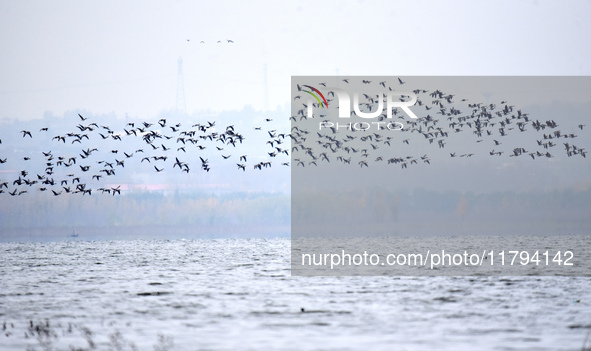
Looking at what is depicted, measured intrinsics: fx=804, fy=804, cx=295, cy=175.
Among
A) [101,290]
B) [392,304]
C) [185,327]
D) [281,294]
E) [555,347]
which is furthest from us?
[101,290]

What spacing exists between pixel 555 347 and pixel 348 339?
8.52m

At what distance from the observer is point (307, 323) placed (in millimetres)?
40031

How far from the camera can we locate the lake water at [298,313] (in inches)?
1336

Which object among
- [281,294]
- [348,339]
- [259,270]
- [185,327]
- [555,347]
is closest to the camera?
[555,347]

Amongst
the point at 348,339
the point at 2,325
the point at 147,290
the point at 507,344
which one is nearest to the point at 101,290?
the point at 147,290

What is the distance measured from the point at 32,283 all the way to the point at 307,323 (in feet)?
121

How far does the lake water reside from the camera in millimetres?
33938

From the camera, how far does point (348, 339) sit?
34.7m

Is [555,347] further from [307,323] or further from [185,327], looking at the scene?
[185,327]

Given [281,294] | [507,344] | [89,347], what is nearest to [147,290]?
[281,294]

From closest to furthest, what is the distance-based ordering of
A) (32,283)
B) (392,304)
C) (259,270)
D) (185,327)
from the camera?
(185,327), (392,304), (32,283), (259,270)

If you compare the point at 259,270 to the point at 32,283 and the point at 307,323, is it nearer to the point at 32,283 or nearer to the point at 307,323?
the point at 32,283

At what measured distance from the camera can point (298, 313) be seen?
146 ft

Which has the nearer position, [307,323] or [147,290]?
[307,323]
